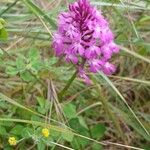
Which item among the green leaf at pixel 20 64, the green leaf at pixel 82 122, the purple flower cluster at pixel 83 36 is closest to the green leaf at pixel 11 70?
the green leaf at pixel 20 64

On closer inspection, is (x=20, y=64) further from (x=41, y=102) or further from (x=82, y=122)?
(x=82, y=122)

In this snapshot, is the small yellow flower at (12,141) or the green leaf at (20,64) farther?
the green leaf at (20,64)

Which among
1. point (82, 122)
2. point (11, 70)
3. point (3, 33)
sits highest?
point (3, 33)

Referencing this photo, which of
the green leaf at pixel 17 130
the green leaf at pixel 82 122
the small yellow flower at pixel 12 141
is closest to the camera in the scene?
the small yellow flower at pixel 12 141

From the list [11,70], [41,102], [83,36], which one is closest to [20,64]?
[11,70]

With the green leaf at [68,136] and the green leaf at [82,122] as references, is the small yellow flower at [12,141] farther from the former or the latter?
the green leaf at [82,122]

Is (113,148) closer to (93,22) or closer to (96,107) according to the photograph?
(96,107)

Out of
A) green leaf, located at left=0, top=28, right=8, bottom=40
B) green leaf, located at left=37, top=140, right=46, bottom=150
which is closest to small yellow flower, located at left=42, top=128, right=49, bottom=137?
green leaf, located at left=37, top=140, right=46, bottom=150

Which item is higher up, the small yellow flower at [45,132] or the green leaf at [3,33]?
the green leaf at [3,33]
